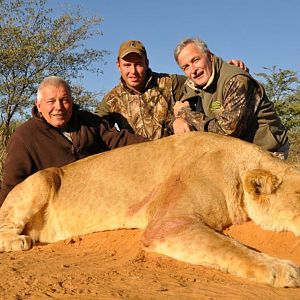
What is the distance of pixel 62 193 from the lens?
5203mm

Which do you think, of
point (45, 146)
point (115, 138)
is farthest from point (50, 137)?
point (115, 138)

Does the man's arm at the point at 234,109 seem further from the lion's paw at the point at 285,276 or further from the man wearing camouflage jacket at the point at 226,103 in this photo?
the lion's paw at the point at 285,276

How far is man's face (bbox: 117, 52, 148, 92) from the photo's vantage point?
7.48m

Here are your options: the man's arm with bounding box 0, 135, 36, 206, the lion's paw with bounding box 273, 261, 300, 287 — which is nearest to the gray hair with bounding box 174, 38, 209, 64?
the man's arm with bounding box 0, 135, 36, 206

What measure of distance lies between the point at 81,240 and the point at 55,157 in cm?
163

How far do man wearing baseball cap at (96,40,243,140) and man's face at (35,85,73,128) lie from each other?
152 cm

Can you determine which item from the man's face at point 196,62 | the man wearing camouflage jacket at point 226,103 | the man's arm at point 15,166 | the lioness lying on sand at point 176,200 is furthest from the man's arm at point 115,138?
the lioness lying on sand at point 176,200

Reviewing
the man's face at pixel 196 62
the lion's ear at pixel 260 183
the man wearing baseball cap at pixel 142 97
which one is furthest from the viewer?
the man wearing baseball cap at pixel 142 97

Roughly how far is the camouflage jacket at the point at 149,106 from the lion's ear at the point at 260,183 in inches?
128

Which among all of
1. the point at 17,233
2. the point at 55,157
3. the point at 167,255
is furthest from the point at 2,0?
the point at 167,255

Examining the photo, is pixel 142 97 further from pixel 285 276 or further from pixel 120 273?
pixel 285 276

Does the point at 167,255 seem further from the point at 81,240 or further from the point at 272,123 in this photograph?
the point at 272,123

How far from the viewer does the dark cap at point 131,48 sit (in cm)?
740

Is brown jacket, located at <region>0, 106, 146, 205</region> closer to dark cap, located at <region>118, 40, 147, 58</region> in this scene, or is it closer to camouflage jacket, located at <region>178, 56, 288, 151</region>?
camouflage jacket, located at <region>178, 56, 288, 151</region>
